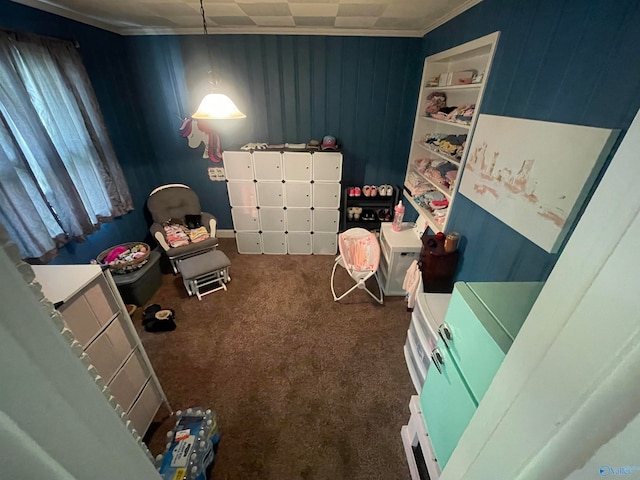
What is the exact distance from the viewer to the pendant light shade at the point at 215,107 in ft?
6.38

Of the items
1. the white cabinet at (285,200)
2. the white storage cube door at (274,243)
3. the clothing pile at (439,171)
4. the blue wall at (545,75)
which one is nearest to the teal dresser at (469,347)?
the blue wall at (545,75)

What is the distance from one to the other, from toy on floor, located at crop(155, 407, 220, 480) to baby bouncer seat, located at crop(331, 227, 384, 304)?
1.56 metres

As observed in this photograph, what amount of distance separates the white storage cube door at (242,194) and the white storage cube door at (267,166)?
178mm

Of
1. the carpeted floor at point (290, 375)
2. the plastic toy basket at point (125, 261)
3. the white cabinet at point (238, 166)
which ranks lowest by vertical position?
the carpeted floor at point (290, 375)

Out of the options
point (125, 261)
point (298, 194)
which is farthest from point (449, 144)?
point (125, 261)

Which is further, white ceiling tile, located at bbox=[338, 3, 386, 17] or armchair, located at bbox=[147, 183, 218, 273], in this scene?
armchair, located at bbox=[147, 183, 218, 273]

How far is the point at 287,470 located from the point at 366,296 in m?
1.66

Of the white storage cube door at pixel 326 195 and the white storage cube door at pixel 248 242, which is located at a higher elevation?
the white storage cube door at pixel 326 195

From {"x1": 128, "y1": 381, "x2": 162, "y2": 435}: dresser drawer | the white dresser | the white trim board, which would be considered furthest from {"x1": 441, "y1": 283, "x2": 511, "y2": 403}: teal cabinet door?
Result: {"x1": 128, "y1": 381, "x2": 162, "y2": 435}: dresser drawer

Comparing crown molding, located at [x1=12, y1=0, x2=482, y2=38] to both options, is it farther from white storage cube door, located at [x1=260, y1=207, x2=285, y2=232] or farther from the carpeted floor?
the carpeted floor

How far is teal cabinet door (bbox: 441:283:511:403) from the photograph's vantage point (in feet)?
2.74

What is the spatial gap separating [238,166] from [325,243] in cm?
148

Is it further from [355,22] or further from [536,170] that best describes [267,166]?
[536,170]

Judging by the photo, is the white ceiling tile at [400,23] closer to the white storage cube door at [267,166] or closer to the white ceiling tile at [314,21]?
the white ceiling tile at [314,21]
